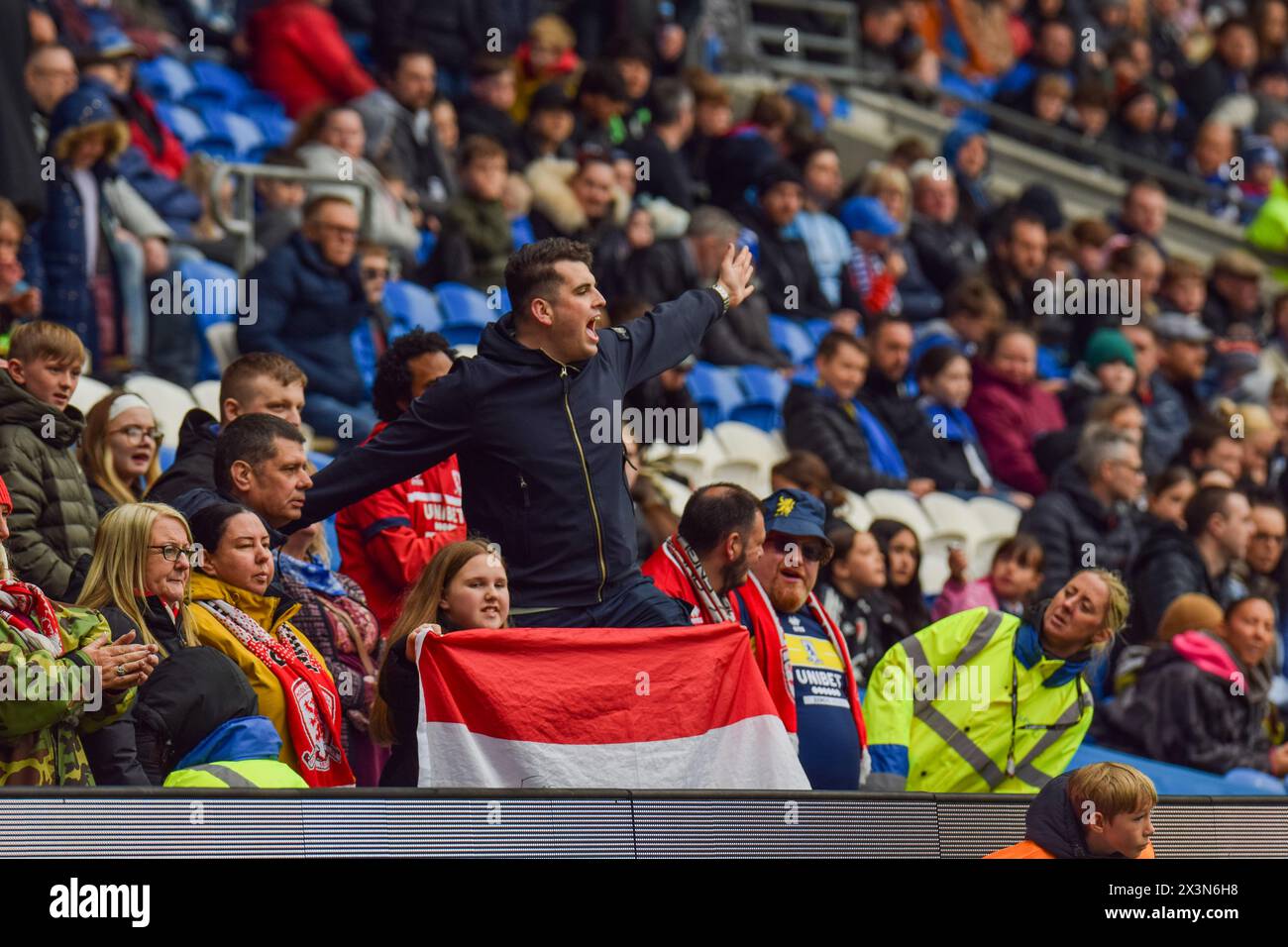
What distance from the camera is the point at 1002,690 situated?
8516 mm

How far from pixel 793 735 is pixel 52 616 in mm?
2524

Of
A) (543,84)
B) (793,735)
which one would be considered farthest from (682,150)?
(793,735)

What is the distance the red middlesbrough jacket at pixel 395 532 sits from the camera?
794 cm

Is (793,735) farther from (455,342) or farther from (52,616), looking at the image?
(455,342)

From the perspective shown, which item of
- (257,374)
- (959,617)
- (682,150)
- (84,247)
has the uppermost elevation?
(682,150)

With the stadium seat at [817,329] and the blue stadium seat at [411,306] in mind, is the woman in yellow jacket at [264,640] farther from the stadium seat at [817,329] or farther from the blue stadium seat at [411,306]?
the stadium seat at [817,329]

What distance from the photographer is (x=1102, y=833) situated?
6898mm

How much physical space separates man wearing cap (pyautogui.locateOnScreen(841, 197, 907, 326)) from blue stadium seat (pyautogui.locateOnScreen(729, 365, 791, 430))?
4.56 feet

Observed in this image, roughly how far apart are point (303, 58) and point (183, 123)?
1.02 m

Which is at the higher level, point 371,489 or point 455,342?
point 455,342

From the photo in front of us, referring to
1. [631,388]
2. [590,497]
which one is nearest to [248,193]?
[631,388]

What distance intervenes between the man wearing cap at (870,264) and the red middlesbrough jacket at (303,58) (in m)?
3.08

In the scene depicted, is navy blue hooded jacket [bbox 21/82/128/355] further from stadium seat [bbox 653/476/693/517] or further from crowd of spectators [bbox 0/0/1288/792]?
stadium seat [bbox 653/476/693/517]

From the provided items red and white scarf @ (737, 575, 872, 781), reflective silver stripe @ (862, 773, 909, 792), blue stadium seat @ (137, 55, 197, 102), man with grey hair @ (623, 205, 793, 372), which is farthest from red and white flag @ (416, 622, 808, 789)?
A: blue stadium seat @ (137, 55, 197, 102)
